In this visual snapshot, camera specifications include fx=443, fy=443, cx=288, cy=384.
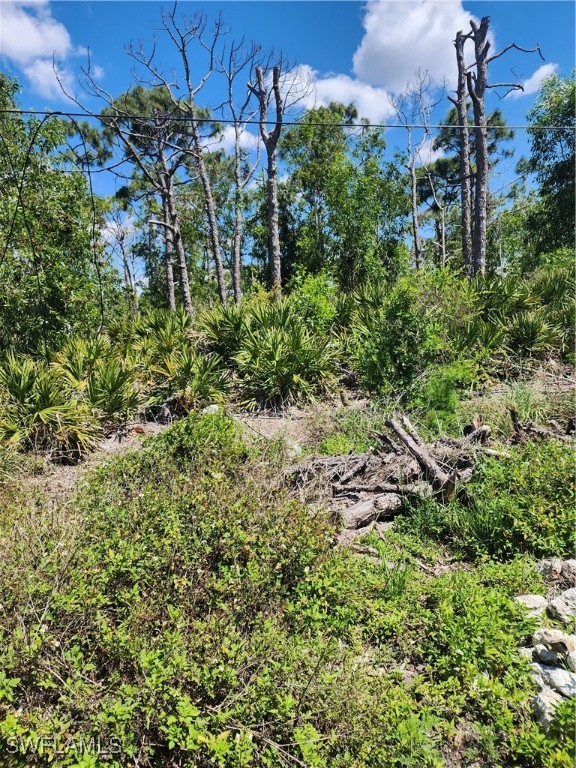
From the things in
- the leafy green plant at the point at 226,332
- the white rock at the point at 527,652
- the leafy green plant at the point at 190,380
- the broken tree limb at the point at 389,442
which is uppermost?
the leafy green plant at the point at 226,332

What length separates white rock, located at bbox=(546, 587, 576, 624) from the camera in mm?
2684

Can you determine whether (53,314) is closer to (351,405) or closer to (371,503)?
(351,405)

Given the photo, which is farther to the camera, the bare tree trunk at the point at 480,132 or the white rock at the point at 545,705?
the bare tree trunk at the point at 480,132

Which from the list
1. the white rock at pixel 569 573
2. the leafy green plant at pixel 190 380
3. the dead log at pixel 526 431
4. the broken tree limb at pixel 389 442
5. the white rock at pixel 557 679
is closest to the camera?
the white rock at pixel 557 679

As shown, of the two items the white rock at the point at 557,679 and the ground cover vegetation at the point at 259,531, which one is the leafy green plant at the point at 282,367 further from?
the white rock at the point at 557,679

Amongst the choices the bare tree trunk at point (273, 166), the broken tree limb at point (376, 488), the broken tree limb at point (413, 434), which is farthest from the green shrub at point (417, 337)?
the bare tree trunk at point (273, 166)

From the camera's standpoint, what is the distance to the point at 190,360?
26.5 ft

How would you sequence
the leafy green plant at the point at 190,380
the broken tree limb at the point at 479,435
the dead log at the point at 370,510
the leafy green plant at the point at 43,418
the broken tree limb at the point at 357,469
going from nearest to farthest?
the dead log at the point at 370,510, the broken tree limb at the point at 357,469, the broken tree limb at the point at 479,435, the leafy green plant at the point at 43,418, the leafy green plant at the point at 190,380

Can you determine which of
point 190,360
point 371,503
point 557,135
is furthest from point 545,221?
point 371,503

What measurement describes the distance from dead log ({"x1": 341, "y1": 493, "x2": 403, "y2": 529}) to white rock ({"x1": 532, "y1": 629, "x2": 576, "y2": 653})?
1.75m

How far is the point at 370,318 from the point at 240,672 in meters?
7.64

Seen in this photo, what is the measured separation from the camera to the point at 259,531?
3203 mm

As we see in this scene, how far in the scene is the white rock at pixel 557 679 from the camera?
2.18 m

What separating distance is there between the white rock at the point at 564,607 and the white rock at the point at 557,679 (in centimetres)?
39
